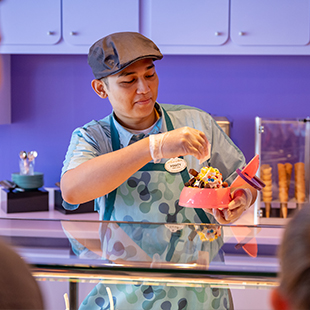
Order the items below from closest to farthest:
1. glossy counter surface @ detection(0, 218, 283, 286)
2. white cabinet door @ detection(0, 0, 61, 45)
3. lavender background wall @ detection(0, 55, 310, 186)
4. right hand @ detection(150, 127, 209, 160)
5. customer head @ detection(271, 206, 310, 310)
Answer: customer head @ detection(271, 206, 310, 310), glossy counter surface @ detection(0, 218, 283, 286), right hand @ detection(150, 127, 209, 160), white cabinet door @ detection(0, 0, 61, 45), lavender background wall @ detection(0, 55, 310, 186)

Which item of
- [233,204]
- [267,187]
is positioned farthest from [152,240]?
[267,187]

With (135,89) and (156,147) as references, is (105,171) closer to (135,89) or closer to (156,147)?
(156,147)

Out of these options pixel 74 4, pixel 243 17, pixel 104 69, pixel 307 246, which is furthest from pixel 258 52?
pixel 307 246

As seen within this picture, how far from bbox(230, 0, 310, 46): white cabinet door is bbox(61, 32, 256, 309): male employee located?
1.24 m

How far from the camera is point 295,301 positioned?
10.4 inches

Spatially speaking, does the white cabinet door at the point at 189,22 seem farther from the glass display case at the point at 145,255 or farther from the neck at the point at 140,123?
the glass display case at the point at 145,255

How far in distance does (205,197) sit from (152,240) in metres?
0.35

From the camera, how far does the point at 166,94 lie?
279 centimetres

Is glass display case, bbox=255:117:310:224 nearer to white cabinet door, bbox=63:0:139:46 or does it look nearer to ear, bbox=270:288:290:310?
white cabinet door, bbox=63:0:139:46

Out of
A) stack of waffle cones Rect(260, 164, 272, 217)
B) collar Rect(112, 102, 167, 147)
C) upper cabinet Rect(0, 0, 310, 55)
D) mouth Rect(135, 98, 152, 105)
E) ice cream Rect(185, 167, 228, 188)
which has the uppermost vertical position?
upper cabinet Rect(0, 0, 310, 55)

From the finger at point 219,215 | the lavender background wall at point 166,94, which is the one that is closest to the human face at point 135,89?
the finger at point 219,215

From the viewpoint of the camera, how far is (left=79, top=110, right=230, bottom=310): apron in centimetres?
69

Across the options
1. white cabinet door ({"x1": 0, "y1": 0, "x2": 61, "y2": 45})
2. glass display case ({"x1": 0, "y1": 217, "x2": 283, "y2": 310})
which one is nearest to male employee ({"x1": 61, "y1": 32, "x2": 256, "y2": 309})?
glass display case ({"x1": 0, "y1": 217, "x2": 283, "y2": 310})

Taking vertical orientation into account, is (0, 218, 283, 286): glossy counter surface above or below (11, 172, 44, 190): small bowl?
above
